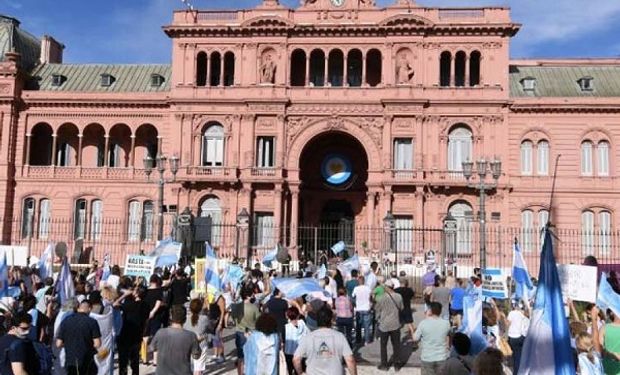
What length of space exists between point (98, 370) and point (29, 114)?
37.7 metres

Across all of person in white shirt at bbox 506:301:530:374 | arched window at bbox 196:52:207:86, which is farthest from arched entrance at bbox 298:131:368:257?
person in white shirt at bbox 506:301:530:374

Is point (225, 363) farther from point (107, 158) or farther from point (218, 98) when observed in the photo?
point (107, 158)

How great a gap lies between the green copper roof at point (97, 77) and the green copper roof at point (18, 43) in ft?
4.56

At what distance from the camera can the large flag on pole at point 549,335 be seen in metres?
7.00

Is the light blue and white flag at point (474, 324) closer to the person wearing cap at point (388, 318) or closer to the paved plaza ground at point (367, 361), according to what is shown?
the person wearing cap at point (388, 318)

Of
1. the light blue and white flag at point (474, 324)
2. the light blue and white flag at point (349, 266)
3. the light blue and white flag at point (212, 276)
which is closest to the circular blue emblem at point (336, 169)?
the light blue and white flag at point (349, 266)

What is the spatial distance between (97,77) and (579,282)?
42.2 meters

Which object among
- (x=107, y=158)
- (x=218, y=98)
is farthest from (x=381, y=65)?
(x=107, y=158)

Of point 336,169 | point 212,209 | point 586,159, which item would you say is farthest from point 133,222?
point 586,159

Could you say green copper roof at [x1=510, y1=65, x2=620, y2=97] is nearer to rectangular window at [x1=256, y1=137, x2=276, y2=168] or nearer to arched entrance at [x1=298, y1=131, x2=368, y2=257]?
arched entrance at [x1=298, y1=131, x2=368, y2=257]

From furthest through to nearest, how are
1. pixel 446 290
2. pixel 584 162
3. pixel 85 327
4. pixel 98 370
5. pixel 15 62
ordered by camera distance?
pixel 15 62 → pixel 584 162 → pixel 446 290 → pixel 98 370 → pixel 85 327

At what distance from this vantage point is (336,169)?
146ft

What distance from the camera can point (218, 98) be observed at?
41.2 m

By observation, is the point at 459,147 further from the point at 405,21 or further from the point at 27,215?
the point at 27,215
